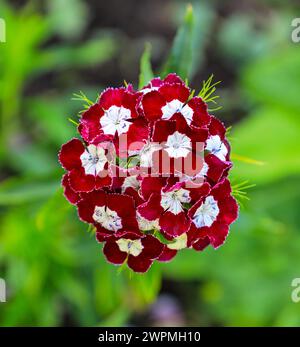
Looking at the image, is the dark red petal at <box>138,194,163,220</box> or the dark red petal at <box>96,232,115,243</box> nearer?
the dark red petal at <box>138,194,163,220</box>

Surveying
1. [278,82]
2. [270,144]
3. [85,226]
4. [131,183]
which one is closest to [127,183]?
[131,183]

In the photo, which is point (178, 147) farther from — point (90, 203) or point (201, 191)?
point (90, 203)

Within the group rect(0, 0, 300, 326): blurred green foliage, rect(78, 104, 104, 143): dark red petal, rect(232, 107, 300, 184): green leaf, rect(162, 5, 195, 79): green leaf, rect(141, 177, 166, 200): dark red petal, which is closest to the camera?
rect(141, 177, 166, 200): dark red petal

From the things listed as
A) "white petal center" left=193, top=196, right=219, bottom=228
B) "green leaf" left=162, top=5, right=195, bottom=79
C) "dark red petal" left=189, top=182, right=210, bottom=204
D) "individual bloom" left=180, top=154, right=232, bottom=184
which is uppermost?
"green leaf" left=162, top=5, right=195, bottom=79

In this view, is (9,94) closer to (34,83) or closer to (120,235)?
(34,83)

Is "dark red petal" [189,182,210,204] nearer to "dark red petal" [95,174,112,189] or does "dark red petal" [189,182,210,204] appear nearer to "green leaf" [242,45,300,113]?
"dark red petal" [95,174,112,189]

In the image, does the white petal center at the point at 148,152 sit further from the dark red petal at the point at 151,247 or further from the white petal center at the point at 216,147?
the dark red petal at the point at 151,247

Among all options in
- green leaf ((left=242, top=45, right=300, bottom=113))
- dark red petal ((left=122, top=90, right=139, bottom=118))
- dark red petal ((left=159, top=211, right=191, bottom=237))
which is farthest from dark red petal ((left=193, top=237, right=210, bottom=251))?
green leaf ((left=242, top=45, right=300, bottom=113))
